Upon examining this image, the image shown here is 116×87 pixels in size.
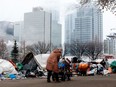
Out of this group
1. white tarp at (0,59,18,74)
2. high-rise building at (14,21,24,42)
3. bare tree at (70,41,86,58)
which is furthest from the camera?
high-rise building at (14,21,24,42)

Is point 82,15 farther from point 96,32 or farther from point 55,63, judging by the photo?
point 55,63

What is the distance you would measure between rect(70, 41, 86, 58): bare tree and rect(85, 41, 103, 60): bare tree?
1.55 m

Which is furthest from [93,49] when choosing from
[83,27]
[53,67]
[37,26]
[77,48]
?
[53,67]

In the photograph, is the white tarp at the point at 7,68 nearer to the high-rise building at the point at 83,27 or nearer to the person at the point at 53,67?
the person at the point at 53,67

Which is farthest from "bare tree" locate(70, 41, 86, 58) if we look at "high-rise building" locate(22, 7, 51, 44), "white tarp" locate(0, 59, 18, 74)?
"white tarp" locate(0, 59, 18, 74)

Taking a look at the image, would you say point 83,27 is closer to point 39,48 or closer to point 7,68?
point 39,48

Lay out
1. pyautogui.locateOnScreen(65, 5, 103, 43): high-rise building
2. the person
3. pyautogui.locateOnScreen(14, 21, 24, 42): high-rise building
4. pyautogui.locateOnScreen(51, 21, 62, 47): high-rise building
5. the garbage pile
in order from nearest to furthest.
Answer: the person → the garbage pile → pyautogui.locateOnScreen(51, 21, 62, 47): high-rise building → pyautogui.locateOnScreen(65, 5, 103, 43): high-rise building → pyautogui.locateOnScreen(14, 21, 24, 42): high-rise building

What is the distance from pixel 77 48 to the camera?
94938mm

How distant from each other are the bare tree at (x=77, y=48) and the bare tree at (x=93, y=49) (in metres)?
1.55

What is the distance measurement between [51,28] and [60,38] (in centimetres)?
857

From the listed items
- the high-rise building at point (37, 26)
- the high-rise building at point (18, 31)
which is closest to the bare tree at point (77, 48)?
the high-rise building at point (37, 26)

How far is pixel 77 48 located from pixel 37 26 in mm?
26167

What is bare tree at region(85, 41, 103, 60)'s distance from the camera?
9444 centimetres

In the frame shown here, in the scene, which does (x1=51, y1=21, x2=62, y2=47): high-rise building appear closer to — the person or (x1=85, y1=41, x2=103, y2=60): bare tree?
(x1=85, y1=41, x2=103, y2=60): bare tree
